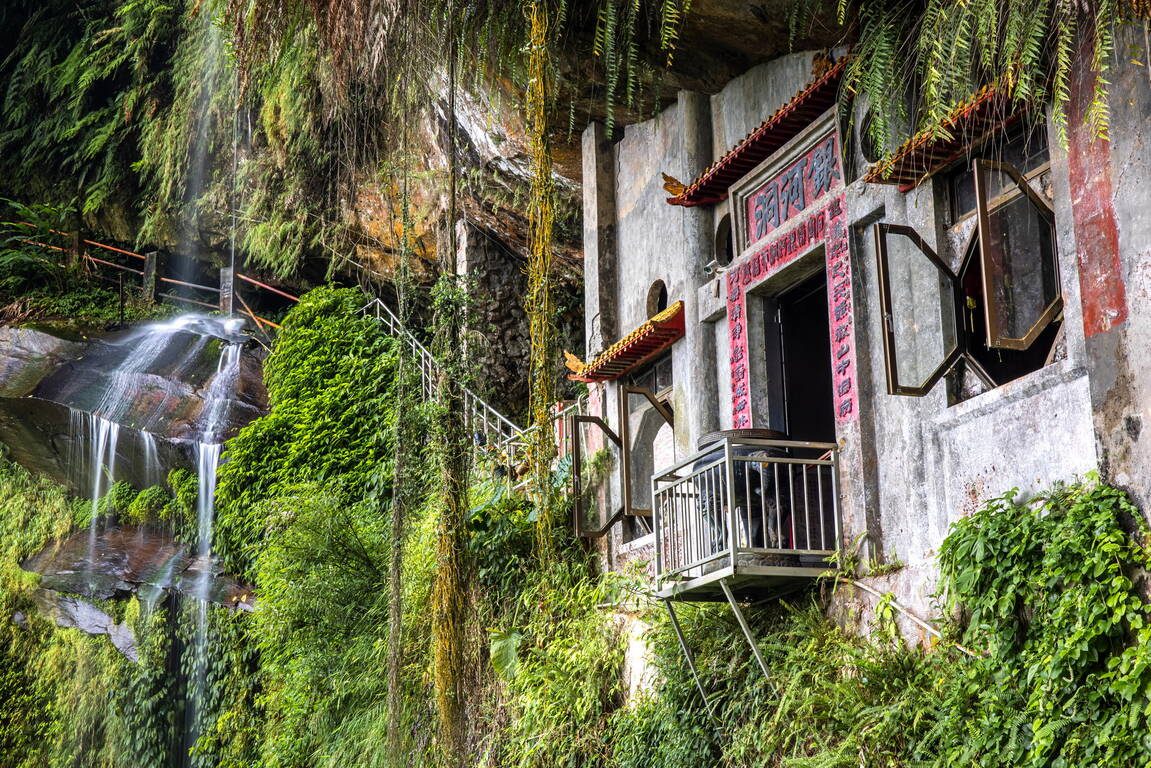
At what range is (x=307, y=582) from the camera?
13.8m

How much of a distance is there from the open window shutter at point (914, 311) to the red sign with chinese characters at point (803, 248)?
417mm

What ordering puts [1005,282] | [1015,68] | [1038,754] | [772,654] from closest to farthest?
[1038,754]
[1015,68]
[1005,282]
[772,654]

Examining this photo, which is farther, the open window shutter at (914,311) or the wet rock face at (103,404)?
the wet rock face at (103,404)

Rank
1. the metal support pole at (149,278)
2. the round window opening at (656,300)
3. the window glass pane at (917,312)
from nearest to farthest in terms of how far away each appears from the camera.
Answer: the window glass pane at (917,312)
the round window opening at (656,300)
the metal support pole at (149,278)

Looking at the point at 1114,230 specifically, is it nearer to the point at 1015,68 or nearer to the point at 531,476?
the point at 1015,68

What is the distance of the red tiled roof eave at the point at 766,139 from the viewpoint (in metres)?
9.02

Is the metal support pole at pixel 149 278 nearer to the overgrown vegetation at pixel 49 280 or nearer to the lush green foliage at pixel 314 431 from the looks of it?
the overgrown vegetation at pixel 49 280

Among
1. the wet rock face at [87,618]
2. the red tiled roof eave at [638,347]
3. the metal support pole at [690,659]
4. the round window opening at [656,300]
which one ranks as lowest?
the metal support pole at [690,659]

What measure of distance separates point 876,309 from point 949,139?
5.09ft

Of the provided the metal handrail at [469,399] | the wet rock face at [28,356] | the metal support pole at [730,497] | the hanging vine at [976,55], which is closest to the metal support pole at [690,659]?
the metal support pole at [730,497]

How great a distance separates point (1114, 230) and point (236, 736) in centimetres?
1306

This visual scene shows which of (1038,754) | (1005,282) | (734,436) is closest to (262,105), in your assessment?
(734,436)

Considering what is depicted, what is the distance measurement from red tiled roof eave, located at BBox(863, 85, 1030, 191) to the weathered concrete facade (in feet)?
0.38

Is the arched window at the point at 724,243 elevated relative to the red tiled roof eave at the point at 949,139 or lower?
elevated
